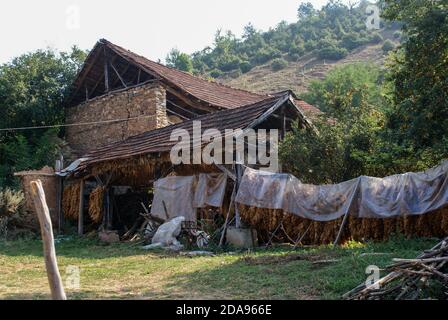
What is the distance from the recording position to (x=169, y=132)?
16.1 m

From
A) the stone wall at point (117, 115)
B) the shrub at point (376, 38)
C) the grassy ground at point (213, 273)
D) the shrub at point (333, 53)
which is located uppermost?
the shrub at point (376, 38)

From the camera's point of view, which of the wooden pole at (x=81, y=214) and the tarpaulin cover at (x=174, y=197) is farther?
the wooden pole at (x=81, y=214)

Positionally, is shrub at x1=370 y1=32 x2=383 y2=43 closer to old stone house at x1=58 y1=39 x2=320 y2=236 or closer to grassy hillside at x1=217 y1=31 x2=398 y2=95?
grassy hillside at x1=217 y1=31 x2=398 y2=95

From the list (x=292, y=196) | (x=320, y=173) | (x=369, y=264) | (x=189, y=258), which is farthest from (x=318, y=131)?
(x=369, y=264)

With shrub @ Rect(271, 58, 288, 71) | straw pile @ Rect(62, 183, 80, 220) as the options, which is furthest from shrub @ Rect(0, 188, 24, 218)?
shrub @ Rect(271, 58, 288, 71)

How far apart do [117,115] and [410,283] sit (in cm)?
1728

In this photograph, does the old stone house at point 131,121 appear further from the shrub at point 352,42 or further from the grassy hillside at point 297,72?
the shrub at point 352,42

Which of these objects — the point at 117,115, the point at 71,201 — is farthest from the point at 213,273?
the point at 117,115

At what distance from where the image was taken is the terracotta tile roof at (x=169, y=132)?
14.1 m

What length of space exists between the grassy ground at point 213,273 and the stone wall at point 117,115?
8.95 meters

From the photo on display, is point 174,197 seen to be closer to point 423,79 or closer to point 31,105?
point 423,79

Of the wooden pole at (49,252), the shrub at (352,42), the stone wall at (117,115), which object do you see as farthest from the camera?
the shrub at (352,42)

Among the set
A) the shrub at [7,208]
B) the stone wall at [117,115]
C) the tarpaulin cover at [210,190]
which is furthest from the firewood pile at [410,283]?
the stone wall at [117,115]

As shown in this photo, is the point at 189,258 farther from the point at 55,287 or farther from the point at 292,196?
the point at 55,287
